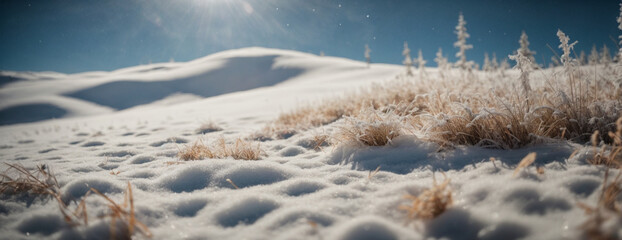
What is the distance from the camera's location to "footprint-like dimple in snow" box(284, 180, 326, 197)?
151 cm

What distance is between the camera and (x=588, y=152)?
148cm

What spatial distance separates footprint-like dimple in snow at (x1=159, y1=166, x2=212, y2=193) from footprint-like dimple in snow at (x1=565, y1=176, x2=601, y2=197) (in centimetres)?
182

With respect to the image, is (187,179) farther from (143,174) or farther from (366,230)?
(366,230)

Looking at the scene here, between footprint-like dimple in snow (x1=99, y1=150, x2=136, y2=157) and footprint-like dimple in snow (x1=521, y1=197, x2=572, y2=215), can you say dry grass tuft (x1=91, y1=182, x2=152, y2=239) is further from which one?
footprint-like dimple in snow (x1=99, y1=150, x2=136, y2=157)

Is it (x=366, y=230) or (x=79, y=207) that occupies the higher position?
(x=79, y=207)

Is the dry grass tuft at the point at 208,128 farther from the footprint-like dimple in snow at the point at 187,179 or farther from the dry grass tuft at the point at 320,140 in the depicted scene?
the footprint-like dimple in snow at the point at 187,179

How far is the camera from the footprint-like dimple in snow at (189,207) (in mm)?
1345

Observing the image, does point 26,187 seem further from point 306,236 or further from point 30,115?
point 30,115

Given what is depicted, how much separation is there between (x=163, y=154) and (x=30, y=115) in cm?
2224

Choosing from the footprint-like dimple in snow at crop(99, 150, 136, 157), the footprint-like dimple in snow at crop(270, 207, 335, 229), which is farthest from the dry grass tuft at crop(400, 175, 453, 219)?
the footprint-like dimple in snow at crop(99, 150, 136, 157)

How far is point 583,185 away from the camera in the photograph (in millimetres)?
1156

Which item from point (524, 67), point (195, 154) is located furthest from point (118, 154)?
point (524, 67)

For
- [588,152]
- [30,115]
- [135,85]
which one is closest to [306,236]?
[588,152]

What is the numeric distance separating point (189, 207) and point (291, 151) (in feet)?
4.15
